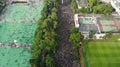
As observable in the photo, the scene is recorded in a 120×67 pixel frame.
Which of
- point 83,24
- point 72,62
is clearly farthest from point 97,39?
point 72,62

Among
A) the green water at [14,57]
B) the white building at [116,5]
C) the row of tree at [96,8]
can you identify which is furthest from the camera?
the row of tree at [96,8]

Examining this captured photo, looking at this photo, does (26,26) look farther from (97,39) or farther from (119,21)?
(119,21)

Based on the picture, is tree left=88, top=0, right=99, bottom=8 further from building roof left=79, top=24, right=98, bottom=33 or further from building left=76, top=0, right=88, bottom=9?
building roof left=79, top=24, right=98, bottom=33

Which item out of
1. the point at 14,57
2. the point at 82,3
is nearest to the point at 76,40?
the point at 14,57

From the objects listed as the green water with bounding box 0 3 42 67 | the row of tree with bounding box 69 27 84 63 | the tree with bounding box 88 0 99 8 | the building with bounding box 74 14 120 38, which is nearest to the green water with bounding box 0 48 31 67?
the green water with bounding box 0 3 42 67

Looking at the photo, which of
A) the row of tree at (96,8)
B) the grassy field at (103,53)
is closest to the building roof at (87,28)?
the grassy field at (103,53)

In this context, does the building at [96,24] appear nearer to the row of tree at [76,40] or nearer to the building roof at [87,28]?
the building roof at [87,28]

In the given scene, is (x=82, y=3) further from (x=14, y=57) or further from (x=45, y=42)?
(x=14, y=57)
